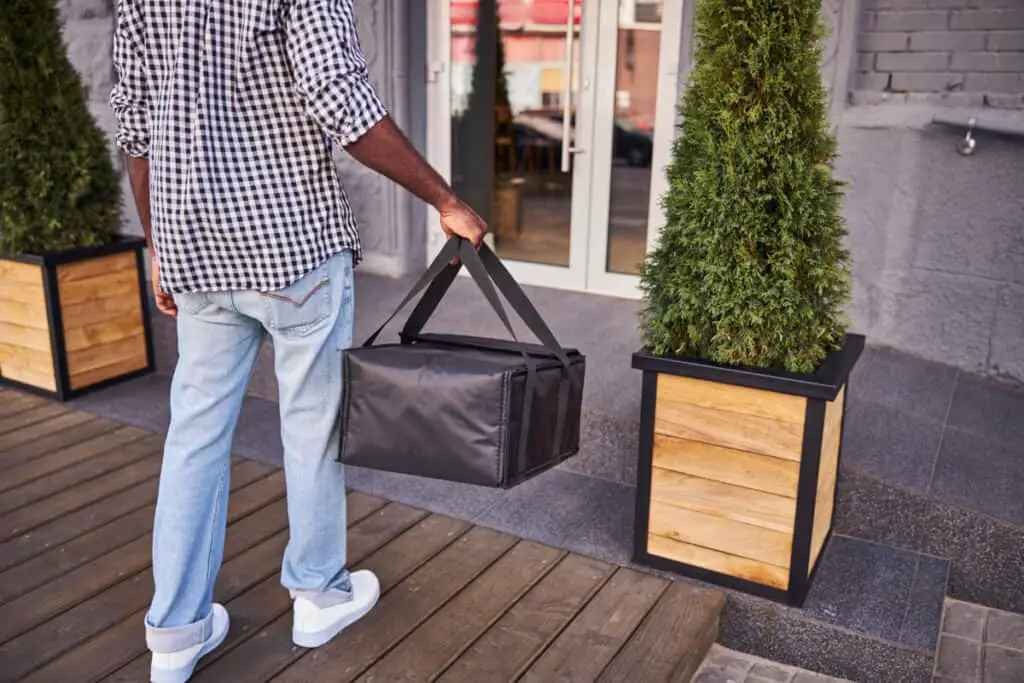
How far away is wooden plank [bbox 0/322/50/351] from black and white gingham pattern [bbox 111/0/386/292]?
7.70ft

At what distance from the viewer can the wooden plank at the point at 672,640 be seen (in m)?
2.29

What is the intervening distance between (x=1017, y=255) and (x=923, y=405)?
2.83ft

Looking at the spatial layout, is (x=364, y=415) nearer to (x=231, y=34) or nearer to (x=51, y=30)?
(x=231, y=34)

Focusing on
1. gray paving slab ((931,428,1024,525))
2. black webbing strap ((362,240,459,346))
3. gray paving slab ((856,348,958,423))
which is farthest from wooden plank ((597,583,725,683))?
gray paving slab ((856,348,958,423))

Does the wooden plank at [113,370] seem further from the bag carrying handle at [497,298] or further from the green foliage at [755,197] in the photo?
the green foliage at [755,197]

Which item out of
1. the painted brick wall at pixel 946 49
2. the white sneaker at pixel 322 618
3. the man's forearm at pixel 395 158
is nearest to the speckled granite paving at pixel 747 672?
the white sneaker at pixel 322 618

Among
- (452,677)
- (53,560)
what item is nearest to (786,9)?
(452,677)

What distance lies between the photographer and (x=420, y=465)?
6.95ft

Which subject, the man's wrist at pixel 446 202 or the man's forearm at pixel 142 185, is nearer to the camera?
the man's wrist at pixel 446 202

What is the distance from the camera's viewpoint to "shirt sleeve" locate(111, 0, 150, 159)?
203 cm

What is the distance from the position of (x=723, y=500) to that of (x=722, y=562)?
0.19 meters

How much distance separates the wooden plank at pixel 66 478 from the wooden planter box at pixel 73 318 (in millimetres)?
752

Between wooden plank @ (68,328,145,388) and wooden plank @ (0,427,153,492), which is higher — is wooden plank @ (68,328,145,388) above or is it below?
above

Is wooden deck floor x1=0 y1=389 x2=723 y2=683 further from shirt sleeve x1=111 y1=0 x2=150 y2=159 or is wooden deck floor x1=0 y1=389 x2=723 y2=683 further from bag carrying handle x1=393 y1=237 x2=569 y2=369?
shirt sleeve x1=111 y1=0 x2=150 y2=159
